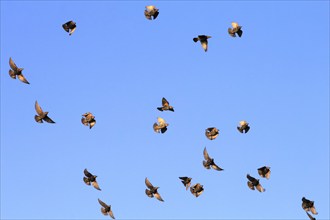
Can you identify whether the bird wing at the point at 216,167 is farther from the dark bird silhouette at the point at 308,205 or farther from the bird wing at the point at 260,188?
the dark bird silhouette at the point at 308,205

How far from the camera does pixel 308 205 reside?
41.0 m

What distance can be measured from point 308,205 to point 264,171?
3.80 metres

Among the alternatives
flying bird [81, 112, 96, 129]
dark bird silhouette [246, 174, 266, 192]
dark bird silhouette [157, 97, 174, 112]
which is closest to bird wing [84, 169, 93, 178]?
flying bird [81, 112, 96, 129]

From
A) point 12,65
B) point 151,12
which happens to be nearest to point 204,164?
point 151,12

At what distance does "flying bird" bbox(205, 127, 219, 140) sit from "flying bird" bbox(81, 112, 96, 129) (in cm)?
803

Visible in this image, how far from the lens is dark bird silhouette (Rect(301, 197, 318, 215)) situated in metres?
40.8

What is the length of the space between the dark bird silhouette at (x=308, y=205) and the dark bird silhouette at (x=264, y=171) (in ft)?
9.52

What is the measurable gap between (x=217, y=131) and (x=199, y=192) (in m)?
4.55

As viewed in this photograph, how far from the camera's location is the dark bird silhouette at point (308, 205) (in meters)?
40.8

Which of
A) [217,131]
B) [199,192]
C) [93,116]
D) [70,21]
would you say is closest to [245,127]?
[217,131]

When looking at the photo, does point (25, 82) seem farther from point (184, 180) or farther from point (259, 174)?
point (259, 174)

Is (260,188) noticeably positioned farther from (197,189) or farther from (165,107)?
(165,107)

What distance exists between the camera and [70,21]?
4097 cm

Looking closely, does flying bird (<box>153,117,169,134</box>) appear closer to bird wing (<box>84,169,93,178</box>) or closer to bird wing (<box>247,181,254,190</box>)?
bird wing (<box>84,169,93,178</box>)
